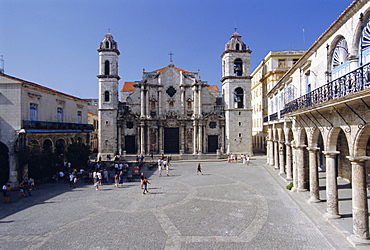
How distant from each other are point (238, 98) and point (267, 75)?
207 inches

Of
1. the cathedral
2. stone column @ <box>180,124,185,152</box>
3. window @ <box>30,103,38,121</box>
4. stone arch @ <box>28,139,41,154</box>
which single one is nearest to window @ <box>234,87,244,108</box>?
the cathedral

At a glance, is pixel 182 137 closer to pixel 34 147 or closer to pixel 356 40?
pixel 34 147

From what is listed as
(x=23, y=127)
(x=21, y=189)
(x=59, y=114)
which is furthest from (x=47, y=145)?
(x=21, y=189)

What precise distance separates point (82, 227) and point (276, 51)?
33442 mm

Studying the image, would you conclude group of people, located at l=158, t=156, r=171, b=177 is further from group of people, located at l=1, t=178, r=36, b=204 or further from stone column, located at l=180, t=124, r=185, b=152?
group of people, located at l=1, t=178, r=36, b=204

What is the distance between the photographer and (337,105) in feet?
30.2

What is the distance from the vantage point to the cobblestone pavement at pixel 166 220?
968cm

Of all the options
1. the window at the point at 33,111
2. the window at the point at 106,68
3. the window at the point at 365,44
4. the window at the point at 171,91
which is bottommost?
the window at the point at 33,111

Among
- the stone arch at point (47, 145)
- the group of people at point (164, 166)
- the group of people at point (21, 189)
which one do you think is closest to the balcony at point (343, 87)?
the group of people at point (164, 166)

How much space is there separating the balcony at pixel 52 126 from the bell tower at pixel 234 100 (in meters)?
19.8

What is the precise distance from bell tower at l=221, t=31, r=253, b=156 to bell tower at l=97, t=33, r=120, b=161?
1629 cm

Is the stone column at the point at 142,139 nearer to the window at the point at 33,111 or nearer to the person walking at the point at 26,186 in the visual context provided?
the window at the point at 33,111

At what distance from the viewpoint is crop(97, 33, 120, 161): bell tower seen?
3647 cm

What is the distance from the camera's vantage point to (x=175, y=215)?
1274 cm
